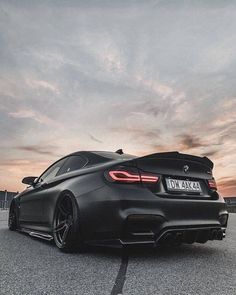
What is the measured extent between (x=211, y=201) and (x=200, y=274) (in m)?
1.19

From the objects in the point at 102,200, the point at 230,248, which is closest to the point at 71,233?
the point at 102,200

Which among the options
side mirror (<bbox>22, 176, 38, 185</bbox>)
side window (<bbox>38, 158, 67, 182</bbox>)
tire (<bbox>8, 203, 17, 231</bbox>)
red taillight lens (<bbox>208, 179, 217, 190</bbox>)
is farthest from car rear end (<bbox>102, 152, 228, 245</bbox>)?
tire (<bbox>8, 203, 17, 231</bbox>)

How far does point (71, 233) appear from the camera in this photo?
14.1 feet

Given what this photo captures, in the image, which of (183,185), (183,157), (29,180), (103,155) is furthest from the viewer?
(29,180)

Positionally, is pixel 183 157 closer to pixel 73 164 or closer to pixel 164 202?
pixel 164 202

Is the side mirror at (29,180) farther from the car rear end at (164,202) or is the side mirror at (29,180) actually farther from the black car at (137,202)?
the car rear end at (164,202)

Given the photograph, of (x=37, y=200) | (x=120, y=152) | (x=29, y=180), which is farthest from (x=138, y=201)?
(x=29, y=180)

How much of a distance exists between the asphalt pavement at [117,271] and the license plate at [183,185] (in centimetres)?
73

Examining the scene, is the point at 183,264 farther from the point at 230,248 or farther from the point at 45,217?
the point at 45,217

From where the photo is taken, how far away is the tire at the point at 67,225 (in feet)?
14.0

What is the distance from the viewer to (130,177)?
3979mm

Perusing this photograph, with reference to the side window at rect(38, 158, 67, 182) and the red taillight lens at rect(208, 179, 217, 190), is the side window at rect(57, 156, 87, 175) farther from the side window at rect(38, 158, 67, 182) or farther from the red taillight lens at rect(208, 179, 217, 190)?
the red taillight lens at rect(208, 179, 217, 190)

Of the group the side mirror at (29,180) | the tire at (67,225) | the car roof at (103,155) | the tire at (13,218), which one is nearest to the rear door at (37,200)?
the side mirror at (29,180)

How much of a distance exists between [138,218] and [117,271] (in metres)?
0.57
